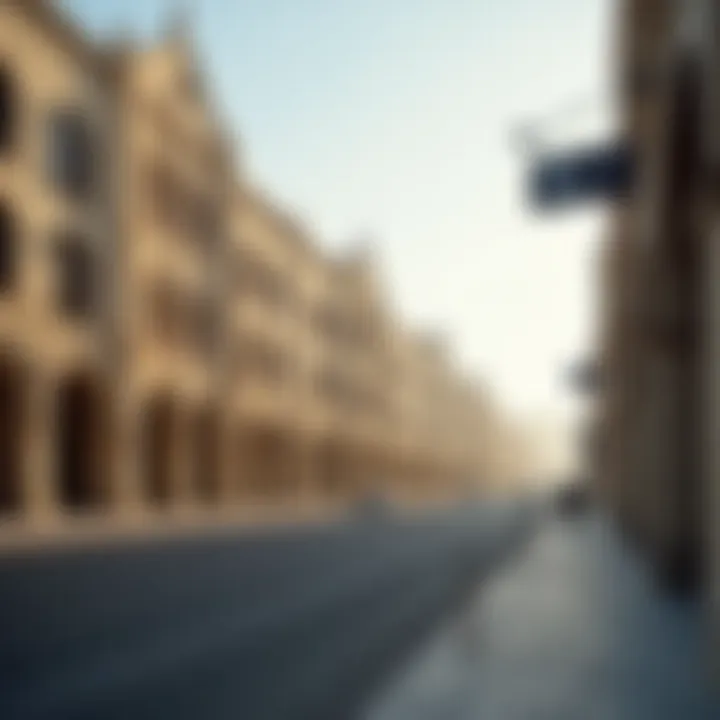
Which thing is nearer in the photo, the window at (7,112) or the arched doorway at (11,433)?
the arched doorway at (11,433)

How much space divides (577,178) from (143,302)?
22937mm

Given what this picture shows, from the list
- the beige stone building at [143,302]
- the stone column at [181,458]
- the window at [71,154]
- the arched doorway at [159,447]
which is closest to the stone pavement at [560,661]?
the beige stone building at [143,302]

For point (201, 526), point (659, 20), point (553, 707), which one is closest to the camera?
point (553, 707)

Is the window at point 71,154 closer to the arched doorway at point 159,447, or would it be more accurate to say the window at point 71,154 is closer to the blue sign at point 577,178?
the arched doorway at point 159,447

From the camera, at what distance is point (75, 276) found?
29641 millimetres

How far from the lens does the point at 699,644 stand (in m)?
9.55

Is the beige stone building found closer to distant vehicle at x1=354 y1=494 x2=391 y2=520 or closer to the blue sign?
distant vehicle at x1=354 y1=494 x2=391 y2=520

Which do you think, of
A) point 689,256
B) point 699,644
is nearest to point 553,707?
point 699,644

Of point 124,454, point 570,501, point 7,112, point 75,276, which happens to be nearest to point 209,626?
point 7,112

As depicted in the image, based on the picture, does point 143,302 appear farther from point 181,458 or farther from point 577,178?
point 577,178

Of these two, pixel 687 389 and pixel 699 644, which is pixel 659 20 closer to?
pixel 687 389

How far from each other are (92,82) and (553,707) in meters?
27.4

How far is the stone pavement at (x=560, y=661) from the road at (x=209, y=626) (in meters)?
0.60

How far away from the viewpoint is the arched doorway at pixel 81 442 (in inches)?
1144
